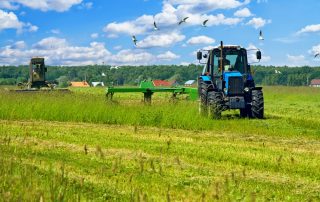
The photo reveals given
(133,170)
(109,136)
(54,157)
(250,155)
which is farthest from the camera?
(109,136)

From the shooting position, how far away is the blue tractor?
1584cm

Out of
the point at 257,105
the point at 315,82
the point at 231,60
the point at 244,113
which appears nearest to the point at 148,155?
the point at 257,105

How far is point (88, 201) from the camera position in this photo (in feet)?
16.4

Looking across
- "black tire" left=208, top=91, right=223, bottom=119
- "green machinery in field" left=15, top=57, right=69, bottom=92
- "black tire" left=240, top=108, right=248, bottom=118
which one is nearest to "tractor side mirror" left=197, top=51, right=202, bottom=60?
"black tire" left=208, top=91, right=223, bottom=119

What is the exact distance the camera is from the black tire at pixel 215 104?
603 inches

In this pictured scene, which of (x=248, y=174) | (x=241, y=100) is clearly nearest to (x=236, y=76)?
(x=241, y=100)

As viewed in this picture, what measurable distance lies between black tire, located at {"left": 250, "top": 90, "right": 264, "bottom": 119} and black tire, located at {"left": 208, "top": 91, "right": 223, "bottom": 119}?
1283 mm

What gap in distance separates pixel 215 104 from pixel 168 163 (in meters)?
8.03

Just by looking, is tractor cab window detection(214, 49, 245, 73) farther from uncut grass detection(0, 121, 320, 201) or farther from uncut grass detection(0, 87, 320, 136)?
uncut grass detection(0, 121, 320, 201)

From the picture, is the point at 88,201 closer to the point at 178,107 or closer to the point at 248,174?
the point at 248,174

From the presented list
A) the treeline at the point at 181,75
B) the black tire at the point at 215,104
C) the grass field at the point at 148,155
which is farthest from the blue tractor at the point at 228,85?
the treeline at the point at 181,75

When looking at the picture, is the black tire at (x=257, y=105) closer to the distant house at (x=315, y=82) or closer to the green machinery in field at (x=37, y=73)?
the green machinery in field at (x=37, y=73)

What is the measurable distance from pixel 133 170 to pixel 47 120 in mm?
9271

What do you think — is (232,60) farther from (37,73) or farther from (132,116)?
(37,73)
